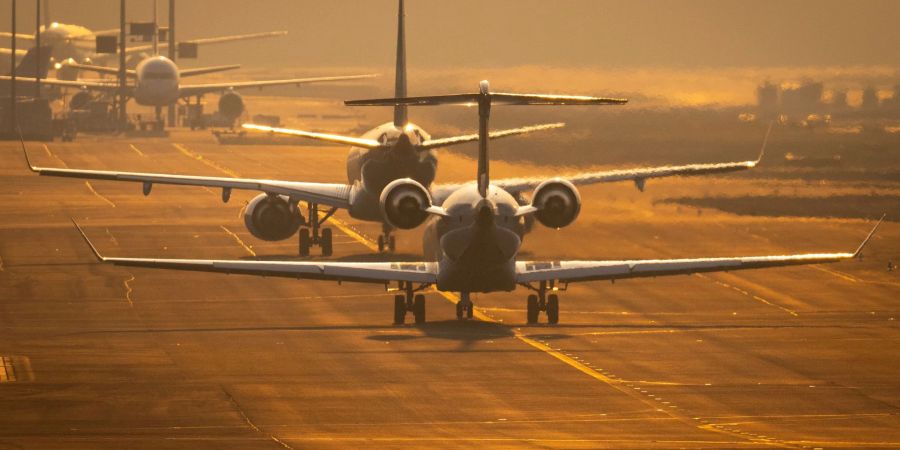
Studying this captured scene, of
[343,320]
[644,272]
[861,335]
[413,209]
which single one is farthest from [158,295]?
[861,335]

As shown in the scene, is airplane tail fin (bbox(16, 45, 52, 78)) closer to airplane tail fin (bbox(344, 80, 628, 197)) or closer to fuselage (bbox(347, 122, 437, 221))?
fuselage (bbox(347, 122, 437, 221))

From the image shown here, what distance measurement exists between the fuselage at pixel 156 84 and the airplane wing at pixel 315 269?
122 meters

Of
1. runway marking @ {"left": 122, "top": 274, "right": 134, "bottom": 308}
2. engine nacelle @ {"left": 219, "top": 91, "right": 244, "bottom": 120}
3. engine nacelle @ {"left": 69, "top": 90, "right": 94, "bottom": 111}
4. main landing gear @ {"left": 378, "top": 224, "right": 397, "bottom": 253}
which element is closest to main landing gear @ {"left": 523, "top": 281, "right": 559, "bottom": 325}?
runway marking @ {"left": 122, "top": 274, "right": 134, "bottom": 308}

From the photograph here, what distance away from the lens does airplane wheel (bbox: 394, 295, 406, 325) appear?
184ft

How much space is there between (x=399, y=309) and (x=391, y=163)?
17.2 metres

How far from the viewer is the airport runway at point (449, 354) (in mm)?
41031

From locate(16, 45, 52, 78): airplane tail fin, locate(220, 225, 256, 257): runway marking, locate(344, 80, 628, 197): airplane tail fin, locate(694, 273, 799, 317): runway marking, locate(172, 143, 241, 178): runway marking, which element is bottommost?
locate(220, 225, 256, 257): runway marking

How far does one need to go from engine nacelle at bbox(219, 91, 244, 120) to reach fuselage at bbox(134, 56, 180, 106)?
464cm

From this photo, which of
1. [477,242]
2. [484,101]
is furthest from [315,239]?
[484,101]

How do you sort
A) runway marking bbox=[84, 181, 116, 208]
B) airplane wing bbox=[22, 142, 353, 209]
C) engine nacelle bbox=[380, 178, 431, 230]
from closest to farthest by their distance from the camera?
engine nacelle bbox=[380, 178, 431, 230] → airplane wing bbox=[22, 142, 353, 209] → runway marking bbox=[84, 181, 116, 208]

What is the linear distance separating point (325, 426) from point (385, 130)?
33.2 m

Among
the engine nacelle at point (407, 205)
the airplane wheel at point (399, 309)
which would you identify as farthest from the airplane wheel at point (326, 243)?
the engine nacelle at point (407, 205)

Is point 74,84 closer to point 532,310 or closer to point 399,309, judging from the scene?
point 399,309

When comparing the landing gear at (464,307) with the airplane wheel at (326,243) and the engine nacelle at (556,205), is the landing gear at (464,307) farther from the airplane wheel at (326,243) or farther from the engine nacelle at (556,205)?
the airplane wheel at (326,243)
